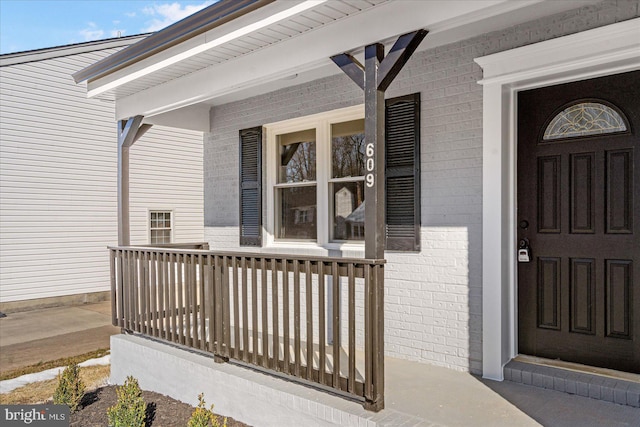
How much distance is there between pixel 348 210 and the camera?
14.8ft

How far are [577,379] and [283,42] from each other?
3082 mm

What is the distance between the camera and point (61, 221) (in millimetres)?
9320

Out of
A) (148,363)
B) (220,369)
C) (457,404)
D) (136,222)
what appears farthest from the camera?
(136,222)

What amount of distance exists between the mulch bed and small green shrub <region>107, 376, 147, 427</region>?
29 centimetres

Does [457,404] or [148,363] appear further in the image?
[148,363]

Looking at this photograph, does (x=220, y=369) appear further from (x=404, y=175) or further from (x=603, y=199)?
(x=603, y=199)

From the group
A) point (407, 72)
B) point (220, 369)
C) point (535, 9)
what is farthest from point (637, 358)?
point (220, 369)

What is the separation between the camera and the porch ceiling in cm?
260

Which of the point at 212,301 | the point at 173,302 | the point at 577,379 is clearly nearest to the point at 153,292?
the point at 173,302

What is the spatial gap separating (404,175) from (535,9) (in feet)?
4.98

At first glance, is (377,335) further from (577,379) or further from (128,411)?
(128,411)

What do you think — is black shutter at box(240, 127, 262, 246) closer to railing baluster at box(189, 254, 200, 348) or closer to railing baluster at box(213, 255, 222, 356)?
railing baluster at box(189, 254, 200, 348)

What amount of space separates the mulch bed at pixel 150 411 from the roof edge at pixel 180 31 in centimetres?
300

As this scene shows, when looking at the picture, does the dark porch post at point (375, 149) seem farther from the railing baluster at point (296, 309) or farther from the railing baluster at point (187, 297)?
the railing baluster at point (187, 297)
